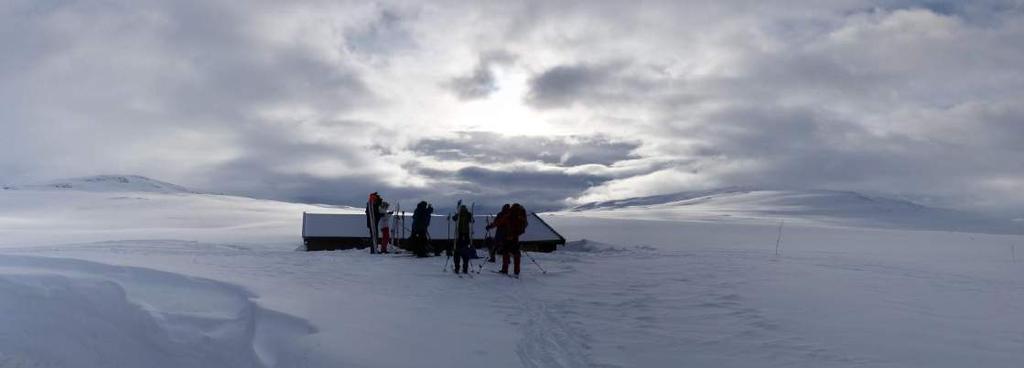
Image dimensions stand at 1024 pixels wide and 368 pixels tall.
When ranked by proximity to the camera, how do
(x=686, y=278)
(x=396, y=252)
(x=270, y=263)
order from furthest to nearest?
(x=396, y=252)
(x=270, y=263)
(x=686, y=278)

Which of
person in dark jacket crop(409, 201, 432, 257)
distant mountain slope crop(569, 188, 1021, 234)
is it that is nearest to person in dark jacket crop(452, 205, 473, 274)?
person in dark jacket crop(409, 201, 432, 257)

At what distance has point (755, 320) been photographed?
10.3 m

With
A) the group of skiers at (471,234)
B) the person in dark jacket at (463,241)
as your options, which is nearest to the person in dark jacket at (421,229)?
the group of skiers at (471,234)

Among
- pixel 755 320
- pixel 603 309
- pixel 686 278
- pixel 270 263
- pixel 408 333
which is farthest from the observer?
pixel 270 263

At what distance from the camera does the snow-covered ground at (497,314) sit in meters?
Result: 7.76

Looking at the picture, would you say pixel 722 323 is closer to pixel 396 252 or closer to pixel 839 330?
pixel 839 330

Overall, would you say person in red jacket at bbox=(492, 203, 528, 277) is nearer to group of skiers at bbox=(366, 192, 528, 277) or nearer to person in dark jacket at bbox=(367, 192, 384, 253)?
group of skiers at bbox=(366, 192, 528, 277)

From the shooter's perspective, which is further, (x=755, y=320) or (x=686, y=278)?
(x=686, y=278)

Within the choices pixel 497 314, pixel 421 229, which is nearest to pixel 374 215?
pixel 421 229

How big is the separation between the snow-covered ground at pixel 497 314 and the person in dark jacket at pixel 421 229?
2792mm

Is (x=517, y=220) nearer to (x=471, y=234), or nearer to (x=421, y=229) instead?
(x=471, y=234)

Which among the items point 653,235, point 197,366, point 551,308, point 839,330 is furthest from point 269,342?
point 653,235

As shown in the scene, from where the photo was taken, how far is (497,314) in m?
11.0

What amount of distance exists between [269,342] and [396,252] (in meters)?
16.3
